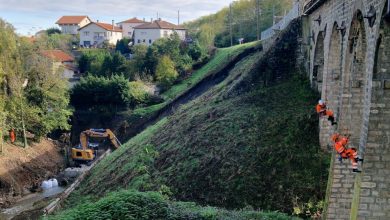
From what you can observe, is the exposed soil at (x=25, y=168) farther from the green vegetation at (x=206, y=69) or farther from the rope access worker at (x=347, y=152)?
the rope access worker at (x=347, y=152)

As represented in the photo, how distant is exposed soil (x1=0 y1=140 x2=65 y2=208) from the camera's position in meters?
28.2

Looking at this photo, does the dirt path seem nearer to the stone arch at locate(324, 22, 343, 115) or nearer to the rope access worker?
the stone arch at locate(324, 22, 343, 115)

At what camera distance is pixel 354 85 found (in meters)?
11.4

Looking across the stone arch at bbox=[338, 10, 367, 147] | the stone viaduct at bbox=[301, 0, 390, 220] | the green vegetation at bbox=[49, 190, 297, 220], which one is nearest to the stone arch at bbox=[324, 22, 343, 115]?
the stone viaduct at bbox=[301, 0, 390, 220]

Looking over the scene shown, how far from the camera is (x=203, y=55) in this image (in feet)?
172

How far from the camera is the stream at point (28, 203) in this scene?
2442 cm

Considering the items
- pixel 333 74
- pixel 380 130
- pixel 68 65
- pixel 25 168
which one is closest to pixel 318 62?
pixel 333 74

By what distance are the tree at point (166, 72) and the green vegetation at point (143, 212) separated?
3249 centimetres

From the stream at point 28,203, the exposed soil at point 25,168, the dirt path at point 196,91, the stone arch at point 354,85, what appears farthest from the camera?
the dirt path at point 196,91

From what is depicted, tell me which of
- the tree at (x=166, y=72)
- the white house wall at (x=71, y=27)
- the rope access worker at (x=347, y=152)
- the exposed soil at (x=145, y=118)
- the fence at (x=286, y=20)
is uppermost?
the white house wall at (x=71, y=27)

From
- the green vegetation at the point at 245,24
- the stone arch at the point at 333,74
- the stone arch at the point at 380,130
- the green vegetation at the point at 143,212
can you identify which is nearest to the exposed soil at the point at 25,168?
the green vegetation at the point at 143,212

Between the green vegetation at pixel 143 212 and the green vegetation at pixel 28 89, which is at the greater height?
the green vegetation at pixel 28 89

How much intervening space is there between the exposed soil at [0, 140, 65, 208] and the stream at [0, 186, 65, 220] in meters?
0.51

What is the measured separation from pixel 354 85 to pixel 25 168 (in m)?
26.1
